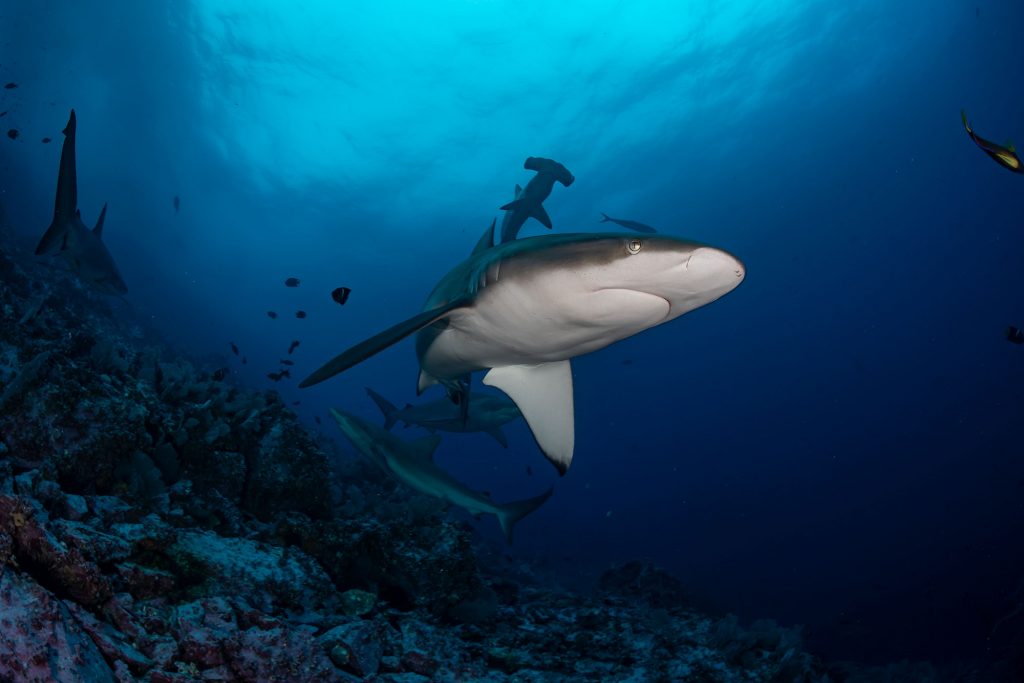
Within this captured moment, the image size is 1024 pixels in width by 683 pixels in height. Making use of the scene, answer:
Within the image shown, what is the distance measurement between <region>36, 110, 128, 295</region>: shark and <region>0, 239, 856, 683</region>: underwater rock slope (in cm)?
78

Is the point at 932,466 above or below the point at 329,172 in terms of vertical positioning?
below

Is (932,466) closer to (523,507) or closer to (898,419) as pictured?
(898,419)

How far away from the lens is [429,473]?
7078mm

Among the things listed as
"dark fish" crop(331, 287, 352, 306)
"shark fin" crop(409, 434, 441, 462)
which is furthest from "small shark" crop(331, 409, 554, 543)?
"dark fish" crop(331, 287, 352, 306)

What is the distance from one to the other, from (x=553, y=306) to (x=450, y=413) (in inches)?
292

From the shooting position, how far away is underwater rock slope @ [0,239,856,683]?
205 centimetres

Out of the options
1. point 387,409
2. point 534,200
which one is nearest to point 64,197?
point 387,409

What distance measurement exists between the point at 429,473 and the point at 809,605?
2731 cm

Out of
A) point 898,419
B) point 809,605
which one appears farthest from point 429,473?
point 898,419

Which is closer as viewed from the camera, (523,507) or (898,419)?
(523,507)

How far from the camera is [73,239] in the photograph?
5.72 metres

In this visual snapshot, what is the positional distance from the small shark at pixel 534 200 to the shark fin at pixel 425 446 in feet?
13.1

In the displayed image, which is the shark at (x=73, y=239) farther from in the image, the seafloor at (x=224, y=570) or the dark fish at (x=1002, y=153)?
the dark fish at (x=1002, y=153)

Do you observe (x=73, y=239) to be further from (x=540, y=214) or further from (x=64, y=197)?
(x=540, y=214)
